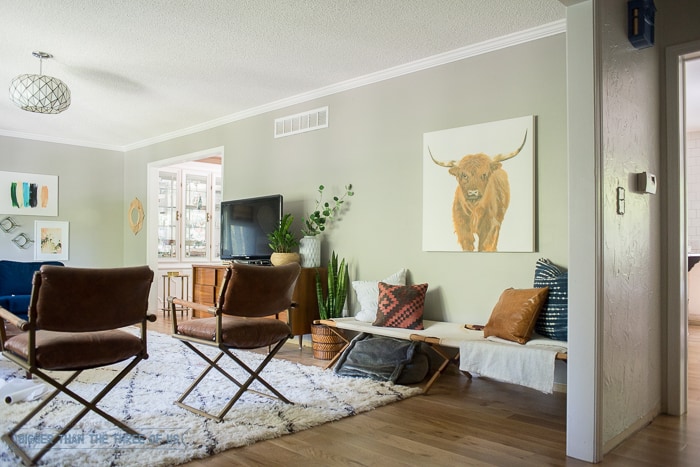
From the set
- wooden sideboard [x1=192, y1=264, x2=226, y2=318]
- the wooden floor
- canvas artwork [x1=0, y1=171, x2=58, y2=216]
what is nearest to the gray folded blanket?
the wooden floor

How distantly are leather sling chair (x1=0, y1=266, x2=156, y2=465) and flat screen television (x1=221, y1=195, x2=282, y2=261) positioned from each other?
115 inches

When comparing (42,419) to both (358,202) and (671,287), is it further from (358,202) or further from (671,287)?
(671,287)

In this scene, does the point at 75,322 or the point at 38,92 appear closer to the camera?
the point at 75,322

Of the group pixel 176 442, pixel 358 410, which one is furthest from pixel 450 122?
pixel 176 442

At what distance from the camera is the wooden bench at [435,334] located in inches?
140

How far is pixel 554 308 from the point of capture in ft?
11.4

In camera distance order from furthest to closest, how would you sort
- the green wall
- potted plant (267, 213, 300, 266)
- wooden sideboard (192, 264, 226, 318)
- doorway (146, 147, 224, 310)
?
doorway (146, 147, 224, 310) → wooden sideboard (192, 264, 226, 318) → potted plant (267, 213, 300, 266) → the green wall

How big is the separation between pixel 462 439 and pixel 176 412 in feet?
5.16

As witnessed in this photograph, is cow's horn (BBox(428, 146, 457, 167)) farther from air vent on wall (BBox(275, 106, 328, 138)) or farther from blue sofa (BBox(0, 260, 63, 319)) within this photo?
blue sofa (BBox(0, 260, 63, 319))

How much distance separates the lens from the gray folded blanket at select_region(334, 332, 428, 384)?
3.89m

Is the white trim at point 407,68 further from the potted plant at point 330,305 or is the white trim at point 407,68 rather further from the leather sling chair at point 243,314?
the leather sling chair at point 243,314

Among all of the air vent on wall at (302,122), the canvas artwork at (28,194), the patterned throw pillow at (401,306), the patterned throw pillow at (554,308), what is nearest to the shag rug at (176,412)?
the patterned throw pillow at (401,306)

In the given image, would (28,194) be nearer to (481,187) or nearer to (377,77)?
(377,77)

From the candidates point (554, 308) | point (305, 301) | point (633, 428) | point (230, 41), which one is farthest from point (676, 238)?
point (230, 41)
